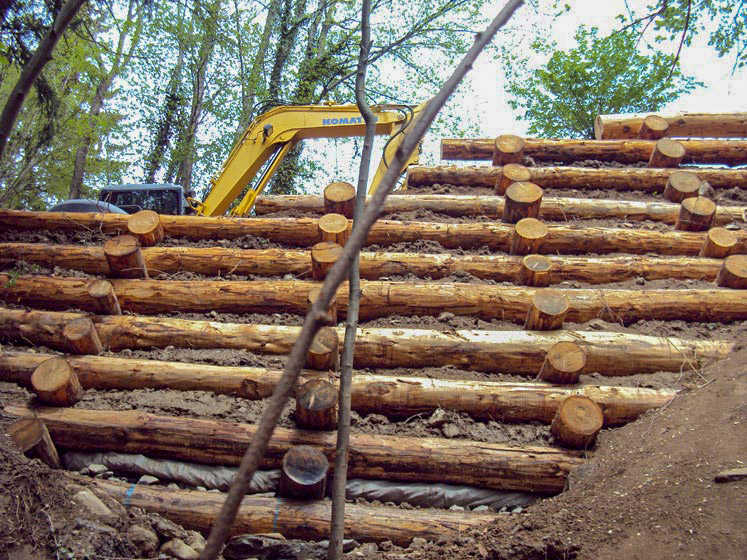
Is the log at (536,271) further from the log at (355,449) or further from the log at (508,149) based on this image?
the log at (508,149)

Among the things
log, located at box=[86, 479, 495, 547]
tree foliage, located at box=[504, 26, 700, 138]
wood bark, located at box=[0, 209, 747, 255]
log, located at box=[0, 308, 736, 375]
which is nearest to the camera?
log, located at box=[86, 479, 495, 547]

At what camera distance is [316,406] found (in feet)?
12.8

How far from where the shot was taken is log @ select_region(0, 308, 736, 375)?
14.8 ft

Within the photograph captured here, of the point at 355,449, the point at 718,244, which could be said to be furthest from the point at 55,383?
the point at 718,244

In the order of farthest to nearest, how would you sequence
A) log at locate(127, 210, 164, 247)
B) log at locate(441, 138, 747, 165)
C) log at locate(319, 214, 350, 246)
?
log at locate(441, 138, 747, 165) < log at locate(127, 210, 164, 247) < log at locate(319, 214, 350, 246)

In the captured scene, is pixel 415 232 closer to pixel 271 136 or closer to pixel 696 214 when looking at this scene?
pixel 696 214

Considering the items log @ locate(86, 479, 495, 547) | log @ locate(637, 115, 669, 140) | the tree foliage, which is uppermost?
the tree foliage

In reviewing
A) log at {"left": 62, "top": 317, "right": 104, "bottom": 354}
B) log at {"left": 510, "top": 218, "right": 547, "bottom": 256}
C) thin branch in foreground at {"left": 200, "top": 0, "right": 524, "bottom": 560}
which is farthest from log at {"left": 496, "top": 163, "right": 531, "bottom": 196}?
thin branch in foreground at {"left": 200, "top": 0, "right": 524, "bottom": 560}

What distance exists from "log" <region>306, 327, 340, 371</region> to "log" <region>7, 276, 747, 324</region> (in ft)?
2.35

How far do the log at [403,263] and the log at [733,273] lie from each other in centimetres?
24

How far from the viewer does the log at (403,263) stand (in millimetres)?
5516

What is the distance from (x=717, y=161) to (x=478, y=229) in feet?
12.3

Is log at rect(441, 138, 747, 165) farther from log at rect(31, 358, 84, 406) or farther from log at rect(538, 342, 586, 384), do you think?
log at rect(31, 358, 84, 406)

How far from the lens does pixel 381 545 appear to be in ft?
11.5
